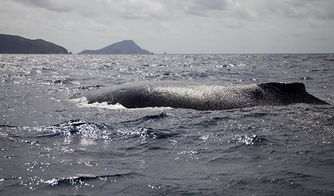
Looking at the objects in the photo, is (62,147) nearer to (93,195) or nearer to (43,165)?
(43,165)

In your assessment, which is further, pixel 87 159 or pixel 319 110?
pixel 319 110

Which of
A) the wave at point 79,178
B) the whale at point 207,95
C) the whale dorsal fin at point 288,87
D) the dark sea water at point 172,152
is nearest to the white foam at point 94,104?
the whale at point 207,95

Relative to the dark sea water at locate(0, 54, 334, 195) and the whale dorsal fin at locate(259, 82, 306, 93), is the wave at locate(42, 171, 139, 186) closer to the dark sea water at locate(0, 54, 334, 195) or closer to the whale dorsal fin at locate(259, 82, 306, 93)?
the dark sea water at locate(0, 54, 334, 195)

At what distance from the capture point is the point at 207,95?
39.5 feet

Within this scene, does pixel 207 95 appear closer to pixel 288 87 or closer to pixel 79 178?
pixel 288 87

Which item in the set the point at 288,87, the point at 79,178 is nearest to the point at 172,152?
the point at 79,178

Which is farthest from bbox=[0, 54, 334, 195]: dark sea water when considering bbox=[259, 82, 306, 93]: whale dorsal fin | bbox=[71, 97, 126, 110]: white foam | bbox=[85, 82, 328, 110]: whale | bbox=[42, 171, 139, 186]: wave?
bbox=[71, 97, 126, 110]: white foam

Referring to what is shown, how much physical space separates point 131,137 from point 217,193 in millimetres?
3676

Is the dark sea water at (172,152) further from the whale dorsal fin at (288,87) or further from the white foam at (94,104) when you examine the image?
the white foam at (94,104)

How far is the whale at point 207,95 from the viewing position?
1135 centimetres

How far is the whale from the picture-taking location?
37.2 ft

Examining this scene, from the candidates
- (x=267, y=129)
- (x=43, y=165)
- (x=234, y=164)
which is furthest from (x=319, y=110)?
(x=43, y=165)

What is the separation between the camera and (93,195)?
4.67m

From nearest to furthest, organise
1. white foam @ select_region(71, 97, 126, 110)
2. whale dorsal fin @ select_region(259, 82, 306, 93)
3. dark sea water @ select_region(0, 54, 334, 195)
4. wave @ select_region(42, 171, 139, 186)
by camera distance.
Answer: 1. dark sea water @ select_region(0, 54, 334, 195)
2. wave @ select_region(42, 171, 139, 186)
3. whale dorsal fin @ select_region(259, 82, 306, 93)
4. white foam @ select_region(71, 97, 126, 110)
